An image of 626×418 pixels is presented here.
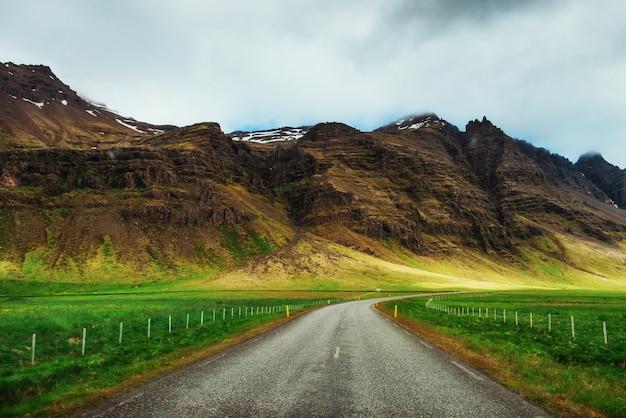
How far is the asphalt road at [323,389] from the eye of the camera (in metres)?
9.04

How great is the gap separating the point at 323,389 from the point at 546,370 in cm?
832

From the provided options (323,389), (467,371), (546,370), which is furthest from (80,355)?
(546,370)

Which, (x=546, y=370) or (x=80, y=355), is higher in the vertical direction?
(x=546, y=370)

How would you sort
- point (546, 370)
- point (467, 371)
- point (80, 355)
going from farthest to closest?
point (80, 355), point (546, 370), point (467, 371)

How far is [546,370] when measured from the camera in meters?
13.7

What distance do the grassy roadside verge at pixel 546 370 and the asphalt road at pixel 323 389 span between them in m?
0.78

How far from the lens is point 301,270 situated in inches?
6117

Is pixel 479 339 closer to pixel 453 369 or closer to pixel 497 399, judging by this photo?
pixel 453 369

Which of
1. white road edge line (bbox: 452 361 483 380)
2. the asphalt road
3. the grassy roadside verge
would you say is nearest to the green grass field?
the asphalt road

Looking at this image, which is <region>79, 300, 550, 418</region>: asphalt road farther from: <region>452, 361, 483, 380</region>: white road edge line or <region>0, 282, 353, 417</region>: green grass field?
<region>0, 282, 353, 417</region>: green grass field

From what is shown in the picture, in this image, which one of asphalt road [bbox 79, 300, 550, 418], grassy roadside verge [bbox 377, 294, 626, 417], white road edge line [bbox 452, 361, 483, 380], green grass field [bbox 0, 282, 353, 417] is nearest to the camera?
asphalt road [bbox 79, 300, 550, 418]

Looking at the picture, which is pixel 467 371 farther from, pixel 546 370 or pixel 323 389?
pixel 323 389

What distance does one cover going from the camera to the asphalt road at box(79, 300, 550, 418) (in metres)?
9.04

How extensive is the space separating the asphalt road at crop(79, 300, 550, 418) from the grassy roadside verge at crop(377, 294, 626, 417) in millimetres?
778
